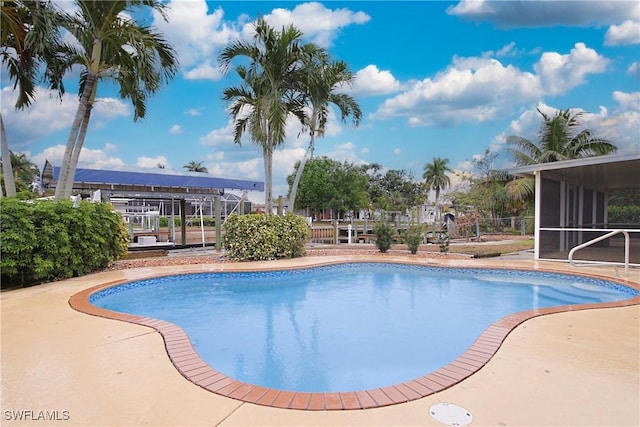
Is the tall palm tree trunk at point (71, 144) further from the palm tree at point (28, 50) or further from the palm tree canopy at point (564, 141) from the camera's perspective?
the palm tree canopy at point (564, 141)

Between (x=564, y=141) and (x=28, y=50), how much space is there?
2310 cm

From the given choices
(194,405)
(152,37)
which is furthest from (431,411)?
(152,37)

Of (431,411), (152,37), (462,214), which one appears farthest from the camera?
(462,214)

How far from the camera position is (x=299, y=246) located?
1091 cm

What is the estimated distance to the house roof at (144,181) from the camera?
1099 centimetres

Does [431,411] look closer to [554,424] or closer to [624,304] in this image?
[554,424]

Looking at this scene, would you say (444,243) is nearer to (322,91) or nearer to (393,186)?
(322,91)

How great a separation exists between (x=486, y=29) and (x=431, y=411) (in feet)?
53.6

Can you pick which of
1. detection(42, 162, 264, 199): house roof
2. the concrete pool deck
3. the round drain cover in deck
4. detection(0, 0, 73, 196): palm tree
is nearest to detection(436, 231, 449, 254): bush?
detection(42, 162, 264, 199): house roof

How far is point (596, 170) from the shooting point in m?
10.5

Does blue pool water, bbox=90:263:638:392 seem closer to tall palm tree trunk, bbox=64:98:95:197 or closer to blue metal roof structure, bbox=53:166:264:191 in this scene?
tall palm tree trunk, bbox=64:98:95:197

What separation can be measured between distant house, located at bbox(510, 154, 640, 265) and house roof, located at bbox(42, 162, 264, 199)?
9.42 meters

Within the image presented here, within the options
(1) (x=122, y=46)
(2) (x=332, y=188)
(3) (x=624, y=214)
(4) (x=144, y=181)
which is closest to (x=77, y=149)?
(1) (x=122, y=46)

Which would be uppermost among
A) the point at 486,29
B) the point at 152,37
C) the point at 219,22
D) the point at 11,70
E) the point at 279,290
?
the point at 486,29
